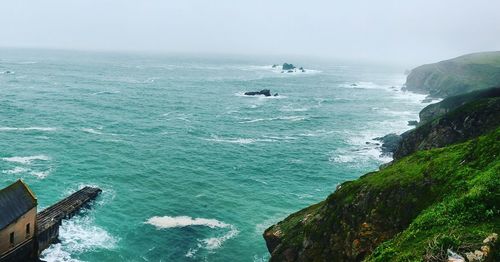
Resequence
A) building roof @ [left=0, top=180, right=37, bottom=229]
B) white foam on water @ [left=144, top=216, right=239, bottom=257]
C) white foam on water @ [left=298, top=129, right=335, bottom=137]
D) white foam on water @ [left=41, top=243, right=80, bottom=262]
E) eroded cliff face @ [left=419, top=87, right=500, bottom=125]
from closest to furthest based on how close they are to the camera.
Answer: building roof @ [left=0, top=180, right=37, bottom=229] < white foam on water @ [left=41, top=243, right=80, bottom=262] < white foam on water @ [left=144, top=216, right=239, bottom=257] < eroded cliff face @ [left=419, top=87, right=500, bottom=125] < white foam on water @ [left=298, top=129, right=335, bottom=137]

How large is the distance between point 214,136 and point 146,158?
2537 cm

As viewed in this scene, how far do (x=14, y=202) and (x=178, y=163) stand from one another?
1733 inches

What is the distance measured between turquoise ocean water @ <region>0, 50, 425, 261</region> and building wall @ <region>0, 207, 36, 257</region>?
4.79 metres

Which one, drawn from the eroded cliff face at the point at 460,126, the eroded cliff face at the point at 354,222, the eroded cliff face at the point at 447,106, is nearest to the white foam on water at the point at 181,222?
the eroded cliff face at the point at 354,222

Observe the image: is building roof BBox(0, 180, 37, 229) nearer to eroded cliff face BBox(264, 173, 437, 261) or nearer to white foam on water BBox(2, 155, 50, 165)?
eroded cliff face BBox(264, 173, 437, 261)

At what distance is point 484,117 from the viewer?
6525 centimetres

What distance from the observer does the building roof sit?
51062mm

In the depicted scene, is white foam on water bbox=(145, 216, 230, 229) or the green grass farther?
white foam on water bbox=(145, 216, 230, 229)

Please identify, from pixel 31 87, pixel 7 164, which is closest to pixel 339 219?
pixel 7 164

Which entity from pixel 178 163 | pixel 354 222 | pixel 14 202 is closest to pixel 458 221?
pixel 354 222

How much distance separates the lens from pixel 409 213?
117 ft

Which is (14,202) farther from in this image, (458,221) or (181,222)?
(458,221)

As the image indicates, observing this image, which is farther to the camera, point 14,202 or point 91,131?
point 91,131

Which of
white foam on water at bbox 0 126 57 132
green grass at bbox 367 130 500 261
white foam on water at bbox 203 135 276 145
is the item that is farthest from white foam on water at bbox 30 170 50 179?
green grass at bbox 367 130 500 261
